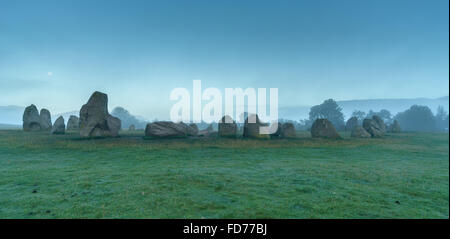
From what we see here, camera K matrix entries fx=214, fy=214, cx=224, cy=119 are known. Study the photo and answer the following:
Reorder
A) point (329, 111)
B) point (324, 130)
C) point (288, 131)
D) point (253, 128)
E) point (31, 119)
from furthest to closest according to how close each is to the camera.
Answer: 1. point (329, 111)
2. point (31, 119)
3. point (288, 131)
4. point (324, 130)
5. point (253, 128)

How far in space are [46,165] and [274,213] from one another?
10.5m

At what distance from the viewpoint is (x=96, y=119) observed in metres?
20.5

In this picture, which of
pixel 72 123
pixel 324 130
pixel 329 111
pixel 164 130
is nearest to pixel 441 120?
pixel 329 111

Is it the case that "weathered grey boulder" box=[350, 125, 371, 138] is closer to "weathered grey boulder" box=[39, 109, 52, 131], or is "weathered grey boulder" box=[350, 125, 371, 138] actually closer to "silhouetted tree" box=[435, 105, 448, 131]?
"weathered grey boulder" box=[39, 109, 52, 131]

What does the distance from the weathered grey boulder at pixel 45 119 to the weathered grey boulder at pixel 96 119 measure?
1490 centimetres

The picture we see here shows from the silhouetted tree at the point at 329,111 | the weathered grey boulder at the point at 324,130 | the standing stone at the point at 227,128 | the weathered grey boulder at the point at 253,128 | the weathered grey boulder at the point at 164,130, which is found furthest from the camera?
the silhouetted tree at the point at 329,111

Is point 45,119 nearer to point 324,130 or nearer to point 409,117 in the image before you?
point 324,130

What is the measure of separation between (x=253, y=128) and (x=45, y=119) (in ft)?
100

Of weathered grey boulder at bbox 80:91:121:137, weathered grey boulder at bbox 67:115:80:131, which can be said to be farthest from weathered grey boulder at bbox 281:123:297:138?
weathered grey boulder at bbox 67:115:80:131

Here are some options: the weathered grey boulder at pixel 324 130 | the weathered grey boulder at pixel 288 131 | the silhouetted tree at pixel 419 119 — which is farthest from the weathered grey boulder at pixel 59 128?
the silhouetted tree at pixel 419 119

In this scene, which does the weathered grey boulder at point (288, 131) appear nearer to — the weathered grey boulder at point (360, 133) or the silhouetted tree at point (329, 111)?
the weathered grey boulder at point (360, 133)

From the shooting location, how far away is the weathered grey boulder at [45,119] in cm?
3025

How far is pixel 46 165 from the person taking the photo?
9.70 metres
